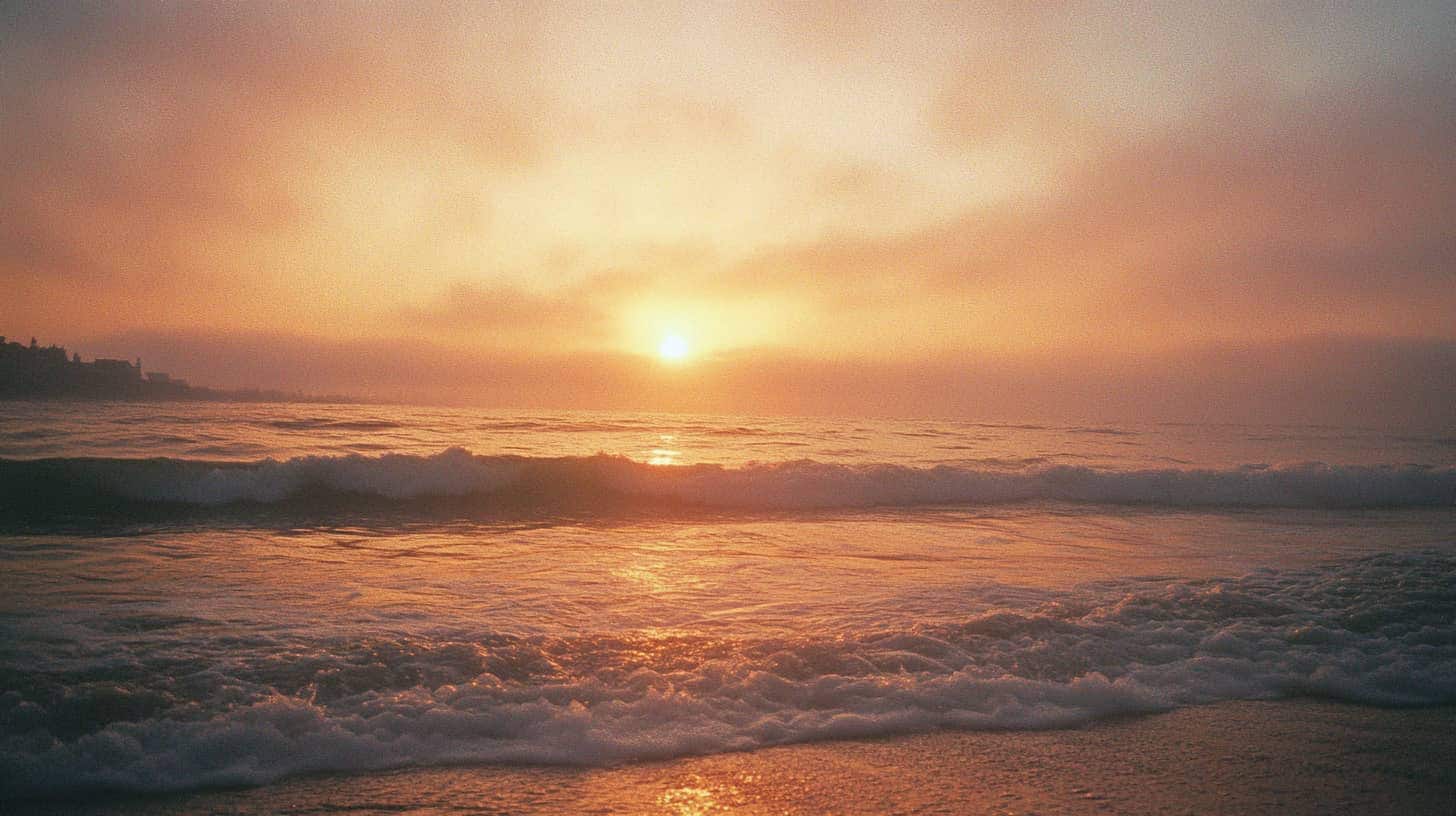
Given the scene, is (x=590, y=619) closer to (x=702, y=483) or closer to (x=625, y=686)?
(x=625, y=686)

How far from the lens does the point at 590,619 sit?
536 centimetres

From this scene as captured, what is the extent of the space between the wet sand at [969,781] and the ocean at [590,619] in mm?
77

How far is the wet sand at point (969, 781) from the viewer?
299 centimetres

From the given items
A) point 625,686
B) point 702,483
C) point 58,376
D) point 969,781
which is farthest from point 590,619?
point 58,376

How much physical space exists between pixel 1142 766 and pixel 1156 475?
15154 mm

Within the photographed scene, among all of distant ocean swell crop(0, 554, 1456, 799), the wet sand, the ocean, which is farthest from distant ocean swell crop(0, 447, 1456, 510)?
the wet sand

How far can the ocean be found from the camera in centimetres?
352

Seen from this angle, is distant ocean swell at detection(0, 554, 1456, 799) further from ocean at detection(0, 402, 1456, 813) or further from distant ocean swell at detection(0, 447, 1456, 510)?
distant ocean swell at detection(0, 447, 1456, 510)

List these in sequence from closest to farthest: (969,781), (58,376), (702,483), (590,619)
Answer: (969,781) < (590,619) < (702,483) < (58,376)

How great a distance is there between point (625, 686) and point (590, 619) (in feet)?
4.39

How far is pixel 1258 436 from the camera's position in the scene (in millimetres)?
33312

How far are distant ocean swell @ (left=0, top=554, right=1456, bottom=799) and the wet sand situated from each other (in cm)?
14

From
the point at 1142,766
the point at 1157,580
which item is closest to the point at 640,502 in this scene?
the point at 1157,580

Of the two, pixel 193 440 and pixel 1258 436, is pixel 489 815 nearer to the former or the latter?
pixel 193 440
